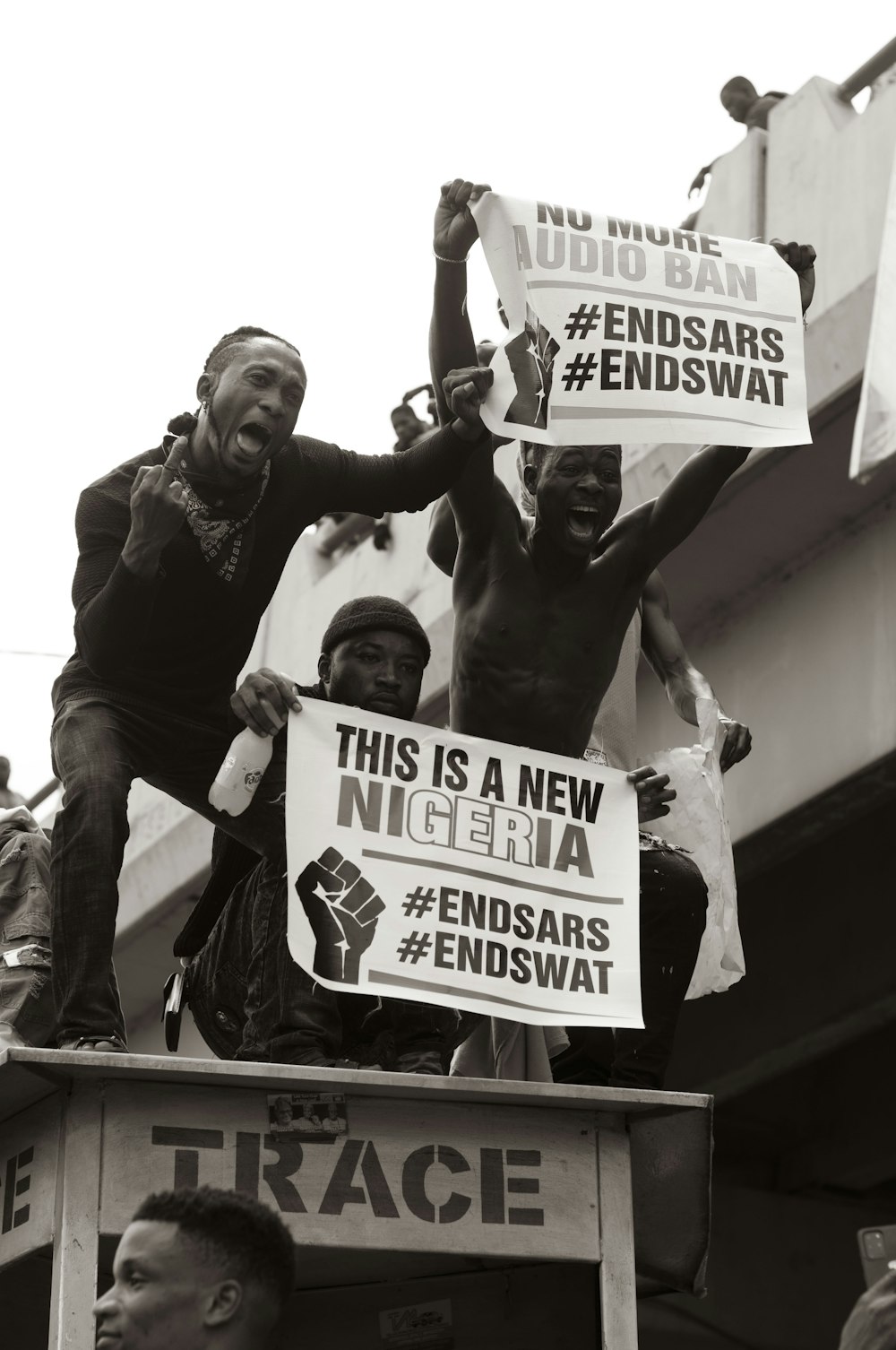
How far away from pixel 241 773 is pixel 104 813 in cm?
37

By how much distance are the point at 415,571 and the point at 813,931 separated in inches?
125

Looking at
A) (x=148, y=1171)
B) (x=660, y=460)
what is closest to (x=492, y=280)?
(x=148, y=1171)

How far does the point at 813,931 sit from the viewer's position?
13312 mm

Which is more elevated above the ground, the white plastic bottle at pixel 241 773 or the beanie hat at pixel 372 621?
the beanie hat at pixel 372 621

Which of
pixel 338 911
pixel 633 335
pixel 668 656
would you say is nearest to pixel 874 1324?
pixel 338 911

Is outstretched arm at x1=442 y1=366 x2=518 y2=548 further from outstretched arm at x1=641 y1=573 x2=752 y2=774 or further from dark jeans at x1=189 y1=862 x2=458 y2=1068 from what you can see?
dark jeans at x1=189 y1=862 x2=458 y2=1068

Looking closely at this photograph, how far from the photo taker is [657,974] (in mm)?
6348

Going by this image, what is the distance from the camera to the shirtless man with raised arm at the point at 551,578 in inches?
252

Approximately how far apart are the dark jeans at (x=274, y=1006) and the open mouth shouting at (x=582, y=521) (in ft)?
4.18

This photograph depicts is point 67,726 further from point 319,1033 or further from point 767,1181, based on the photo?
point 767,1181

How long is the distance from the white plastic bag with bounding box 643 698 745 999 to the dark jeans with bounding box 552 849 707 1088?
22 cm

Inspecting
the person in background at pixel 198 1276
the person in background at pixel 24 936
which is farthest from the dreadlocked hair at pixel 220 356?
the person in background at pixel 198 1276

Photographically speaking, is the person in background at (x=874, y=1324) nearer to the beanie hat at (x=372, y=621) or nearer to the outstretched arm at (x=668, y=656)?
the beanie hat at (x=372, y=621)

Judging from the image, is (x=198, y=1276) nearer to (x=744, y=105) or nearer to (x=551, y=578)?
(x=551, y=578)
